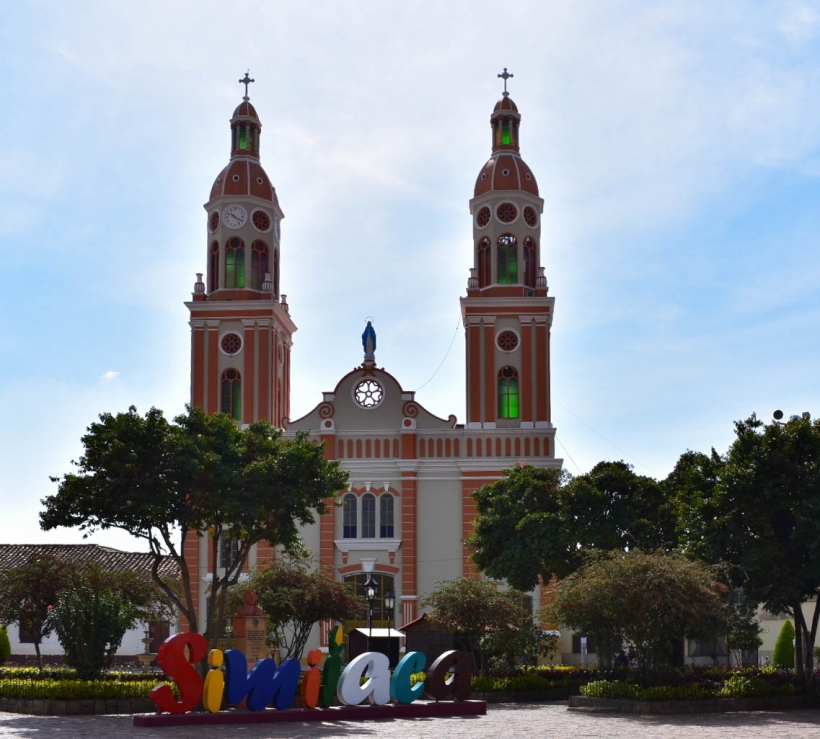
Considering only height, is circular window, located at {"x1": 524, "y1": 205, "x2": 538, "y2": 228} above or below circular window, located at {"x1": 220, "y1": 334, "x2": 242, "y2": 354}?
above

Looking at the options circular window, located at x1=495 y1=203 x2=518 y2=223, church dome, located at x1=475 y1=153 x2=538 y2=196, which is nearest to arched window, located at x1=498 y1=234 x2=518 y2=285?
circular window, located at x1=495 y1=203 x2=518 y2=223

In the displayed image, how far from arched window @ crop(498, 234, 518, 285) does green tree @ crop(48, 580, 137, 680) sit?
30299mm

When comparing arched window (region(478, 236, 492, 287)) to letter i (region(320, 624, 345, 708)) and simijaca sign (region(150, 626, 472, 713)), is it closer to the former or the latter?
simijaca sign (region(150, 626, 472, 713))

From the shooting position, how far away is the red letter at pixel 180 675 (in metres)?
24.8

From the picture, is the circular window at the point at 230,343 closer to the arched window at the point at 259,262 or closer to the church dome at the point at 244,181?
the arched window at the point at 259,262

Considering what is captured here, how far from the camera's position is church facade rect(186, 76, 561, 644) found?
53562 millimetres

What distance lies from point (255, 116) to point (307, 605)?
29.8m

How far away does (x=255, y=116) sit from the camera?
2339 inches

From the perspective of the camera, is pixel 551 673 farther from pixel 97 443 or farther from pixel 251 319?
pixel 251 319

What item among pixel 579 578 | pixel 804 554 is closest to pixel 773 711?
pixel 804 554

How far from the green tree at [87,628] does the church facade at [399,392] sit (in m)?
22.6

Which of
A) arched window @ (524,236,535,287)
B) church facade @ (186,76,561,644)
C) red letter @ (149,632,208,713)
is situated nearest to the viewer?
red letter @ (149,632,208,713)

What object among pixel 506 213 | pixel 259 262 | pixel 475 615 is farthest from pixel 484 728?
pixel 259 262

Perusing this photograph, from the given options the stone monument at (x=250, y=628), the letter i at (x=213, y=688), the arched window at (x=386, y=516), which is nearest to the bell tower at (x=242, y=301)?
the arched window at (x=386, y=516)
